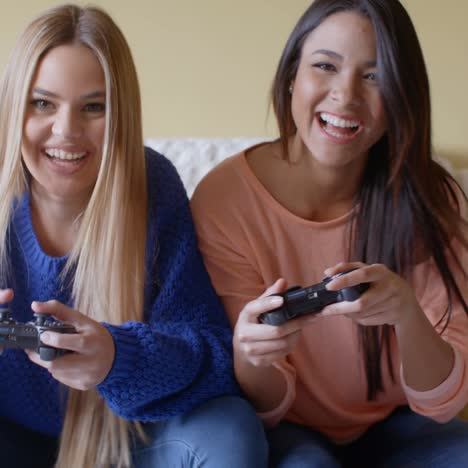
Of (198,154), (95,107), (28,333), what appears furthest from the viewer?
(198,154)

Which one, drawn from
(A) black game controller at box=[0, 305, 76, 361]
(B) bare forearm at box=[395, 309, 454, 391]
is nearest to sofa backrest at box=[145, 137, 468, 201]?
(B) bare forearm at box=[395, 309, 454, 391]

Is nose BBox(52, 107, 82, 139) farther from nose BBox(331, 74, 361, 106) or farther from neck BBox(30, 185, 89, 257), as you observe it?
nose BBox(331, 74, 361, 106)

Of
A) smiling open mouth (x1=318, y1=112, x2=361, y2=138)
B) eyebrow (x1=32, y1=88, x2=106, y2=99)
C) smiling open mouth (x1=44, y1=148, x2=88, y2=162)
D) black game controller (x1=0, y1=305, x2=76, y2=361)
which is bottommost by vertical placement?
black game controller (x1=0, y1=305, x2=76, y2=361)

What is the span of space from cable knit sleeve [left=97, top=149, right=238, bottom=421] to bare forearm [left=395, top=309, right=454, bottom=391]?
0.74 feet

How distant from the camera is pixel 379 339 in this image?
1.08m

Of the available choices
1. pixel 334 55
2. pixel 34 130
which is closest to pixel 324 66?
pixel 334 55

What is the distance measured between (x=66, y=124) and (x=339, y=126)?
350 mm

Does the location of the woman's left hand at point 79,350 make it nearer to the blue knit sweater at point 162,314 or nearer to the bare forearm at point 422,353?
the blue knit sweater at point 162,314

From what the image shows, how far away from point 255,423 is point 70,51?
1.70 feet

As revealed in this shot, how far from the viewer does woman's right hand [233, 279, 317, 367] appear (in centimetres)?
89

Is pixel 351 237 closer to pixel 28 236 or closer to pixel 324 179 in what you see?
pixel 324 179

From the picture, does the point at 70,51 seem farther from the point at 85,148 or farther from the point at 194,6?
the point at 194,6

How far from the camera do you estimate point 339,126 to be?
1014 mm

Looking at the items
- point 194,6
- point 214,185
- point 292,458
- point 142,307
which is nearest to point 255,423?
point 292,458
